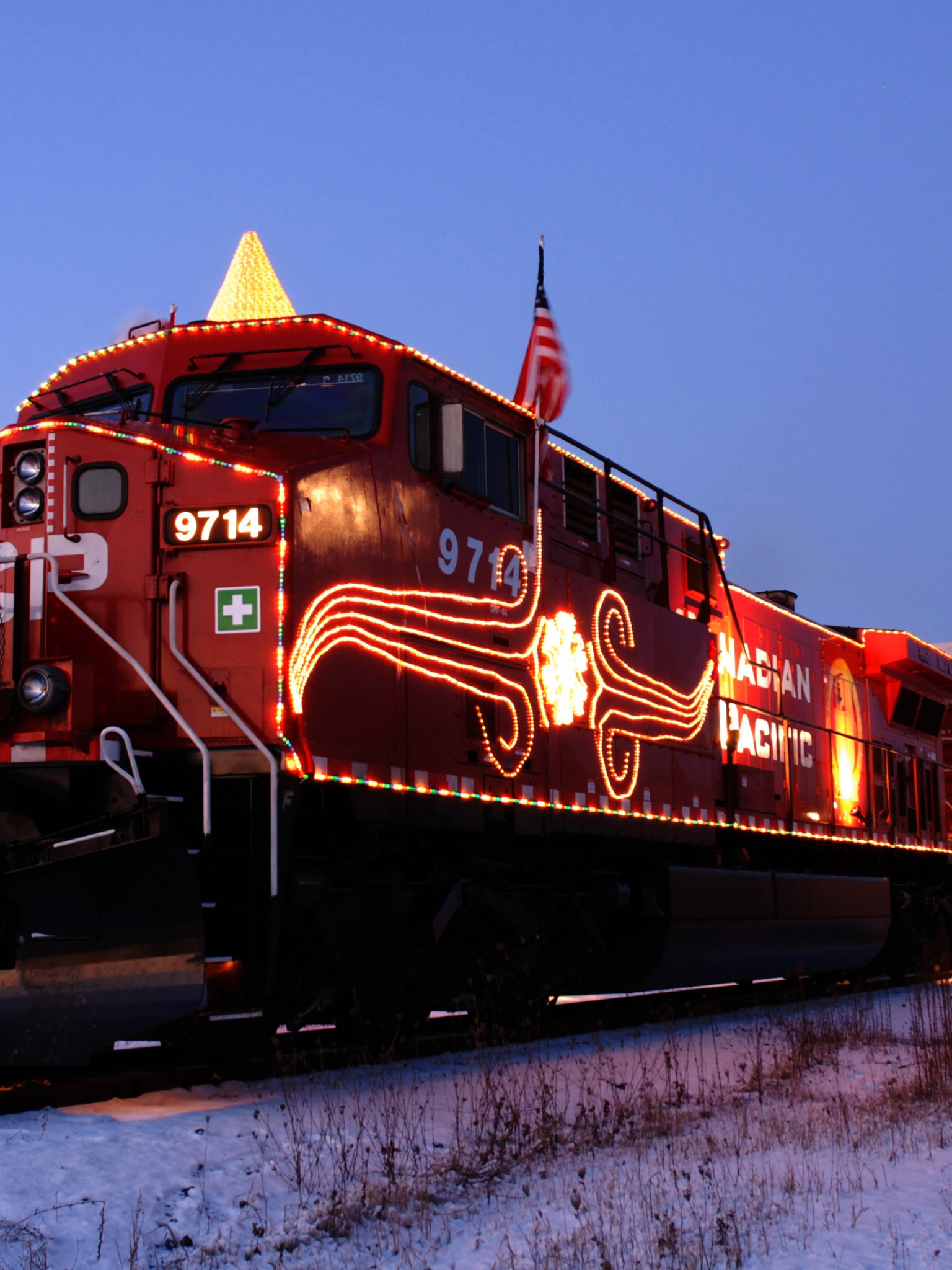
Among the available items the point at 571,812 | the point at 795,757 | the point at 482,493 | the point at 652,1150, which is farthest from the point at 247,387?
the point at 795,757

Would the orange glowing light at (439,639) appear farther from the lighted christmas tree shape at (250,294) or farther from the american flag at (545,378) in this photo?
the lighted christmas tree shape at (250,294)

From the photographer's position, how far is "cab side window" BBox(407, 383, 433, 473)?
7.99 meters

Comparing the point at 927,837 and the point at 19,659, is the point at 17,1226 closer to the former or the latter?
the point at 19,659

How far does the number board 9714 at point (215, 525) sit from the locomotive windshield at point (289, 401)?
0.98 m

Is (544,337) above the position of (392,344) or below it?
above

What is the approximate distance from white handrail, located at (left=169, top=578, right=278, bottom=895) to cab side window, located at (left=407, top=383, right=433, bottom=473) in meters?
1.78

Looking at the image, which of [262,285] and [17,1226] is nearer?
[17,1226]

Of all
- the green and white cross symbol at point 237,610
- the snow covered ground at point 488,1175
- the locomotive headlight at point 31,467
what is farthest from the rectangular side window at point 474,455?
the snow covered ground at point 488,1175

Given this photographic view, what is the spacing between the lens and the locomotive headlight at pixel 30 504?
714 cm

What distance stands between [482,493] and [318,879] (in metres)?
2.88

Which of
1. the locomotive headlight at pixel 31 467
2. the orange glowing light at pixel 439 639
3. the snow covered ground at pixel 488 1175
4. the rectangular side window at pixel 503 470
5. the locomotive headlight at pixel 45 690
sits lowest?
the snow covered ground at pixel 488 1175

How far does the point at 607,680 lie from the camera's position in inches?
384

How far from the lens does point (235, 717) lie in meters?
6.58

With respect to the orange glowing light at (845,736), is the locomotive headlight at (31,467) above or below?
above
